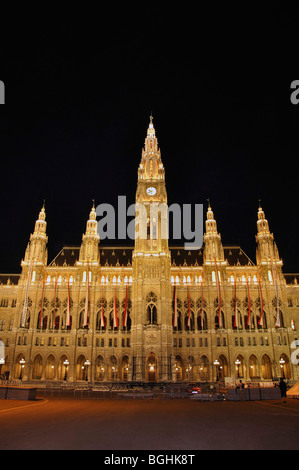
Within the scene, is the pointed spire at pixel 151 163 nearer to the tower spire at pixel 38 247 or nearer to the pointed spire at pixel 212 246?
the pointed spire at pixel 212 246

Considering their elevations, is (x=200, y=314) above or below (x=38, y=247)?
below

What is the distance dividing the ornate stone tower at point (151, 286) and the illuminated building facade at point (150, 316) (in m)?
0.21

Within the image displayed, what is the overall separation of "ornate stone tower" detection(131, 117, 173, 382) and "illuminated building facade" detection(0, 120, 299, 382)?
0.70 ft

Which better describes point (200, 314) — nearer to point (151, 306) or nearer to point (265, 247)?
point (151, 306)

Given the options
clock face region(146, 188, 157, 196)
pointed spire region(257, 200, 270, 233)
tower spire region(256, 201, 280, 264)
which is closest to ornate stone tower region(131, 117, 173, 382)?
clock face region(146, 188, 157, 196)

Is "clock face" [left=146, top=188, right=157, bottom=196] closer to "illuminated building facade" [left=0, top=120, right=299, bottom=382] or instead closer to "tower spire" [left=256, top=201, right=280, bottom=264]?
"illuminated building facade" [left=0, top=120, right=299, bottom=382]

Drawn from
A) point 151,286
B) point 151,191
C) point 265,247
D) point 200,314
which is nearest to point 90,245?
point 151,286

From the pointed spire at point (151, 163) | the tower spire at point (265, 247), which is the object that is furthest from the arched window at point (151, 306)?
the pointed spire at point (151, 163)

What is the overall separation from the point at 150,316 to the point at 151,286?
6.41 meters

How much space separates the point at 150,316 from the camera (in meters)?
71.9

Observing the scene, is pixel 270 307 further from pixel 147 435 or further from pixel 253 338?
pixel 147 435

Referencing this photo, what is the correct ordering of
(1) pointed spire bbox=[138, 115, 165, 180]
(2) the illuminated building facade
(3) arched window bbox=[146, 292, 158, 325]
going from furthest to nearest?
(1) pointed spire bbox=[138, 115, 165, 180]
(3) arched window bbox=[146, 292, 158, 325]
(2) the illuminated building facade

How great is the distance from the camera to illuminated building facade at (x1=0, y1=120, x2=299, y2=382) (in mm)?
70438

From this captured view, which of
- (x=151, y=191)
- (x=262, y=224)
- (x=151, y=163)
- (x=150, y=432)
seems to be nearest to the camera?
(x=150, y=432)
